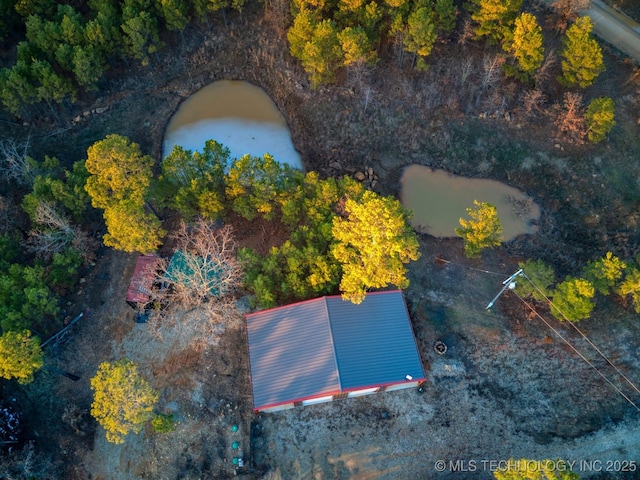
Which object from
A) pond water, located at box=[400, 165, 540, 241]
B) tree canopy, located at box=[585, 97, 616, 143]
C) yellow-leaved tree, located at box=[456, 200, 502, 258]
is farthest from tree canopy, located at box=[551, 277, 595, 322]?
tree canopy, located at box=[585, 97, 616, 143]

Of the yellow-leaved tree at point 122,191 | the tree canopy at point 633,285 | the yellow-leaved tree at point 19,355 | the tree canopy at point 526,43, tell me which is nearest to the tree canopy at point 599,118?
the tree canopy at point 526,43

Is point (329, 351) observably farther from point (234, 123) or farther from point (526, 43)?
point (526, 43)

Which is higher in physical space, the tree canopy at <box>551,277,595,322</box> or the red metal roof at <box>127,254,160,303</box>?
the red metal roof at <box>127,254,160,303</box>

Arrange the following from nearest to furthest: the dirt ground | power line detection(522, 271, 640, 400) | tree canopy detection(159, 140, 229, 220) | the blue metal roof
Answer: the blue metal roof
the dirt ground
power line detection(522, 271, 640, 400)
tree canopy detection(159, 140, 229, 220)

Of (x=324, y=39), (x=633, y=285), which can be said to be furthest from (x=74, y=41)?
(x=633, y=285)

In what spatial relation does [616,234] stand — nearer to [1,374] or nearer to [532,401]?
[532,401]

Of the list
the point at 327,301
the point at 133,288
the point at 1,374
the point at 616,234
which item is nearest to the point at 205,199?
the point at 133,288

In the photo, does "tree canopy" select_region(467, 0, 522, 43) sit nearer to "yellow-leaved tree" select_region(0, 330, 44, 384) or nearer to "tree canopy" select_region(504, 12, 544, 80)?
"tree canopy" select_region(504, 12, 544, 80)
